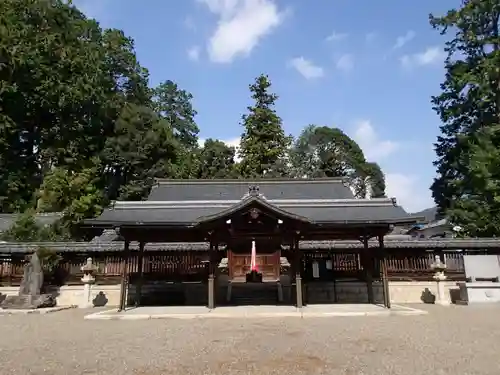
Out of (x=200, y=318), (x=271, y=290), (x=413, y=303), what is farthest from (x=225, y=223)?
(x=413, y=303)

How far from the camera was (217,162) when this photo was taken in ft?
161

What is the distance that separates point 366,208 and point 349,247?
2.22 meters

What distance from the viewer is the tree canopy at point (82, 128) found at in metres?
37.2

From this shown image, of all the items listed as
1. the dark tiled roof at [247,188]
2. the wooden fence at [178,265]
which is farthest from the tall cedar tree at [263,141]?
the wooden fence at [178,265]

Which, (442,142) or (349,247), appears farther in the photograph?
(442,142)

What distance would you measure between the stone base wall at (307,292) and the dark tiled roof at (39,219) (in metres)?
9.61

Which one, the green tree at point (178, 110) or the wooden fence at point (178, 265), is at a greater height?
the green tree at point (178, 110)

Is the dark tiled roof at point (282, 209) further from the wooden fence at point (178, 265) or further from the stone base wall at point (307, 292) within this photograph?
the stone base wall at point (307, 292)

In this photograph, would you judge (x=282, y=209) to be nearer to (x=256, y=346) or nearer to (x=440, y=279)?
(x=256, y=346)

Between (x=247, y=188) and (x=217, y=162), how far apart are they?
21.9m

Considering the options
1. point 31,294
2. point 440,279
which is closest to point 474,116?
point 440,279

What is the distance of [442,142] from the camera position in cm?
3806

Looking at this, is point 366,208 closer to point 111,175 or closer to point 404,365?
point 404,365

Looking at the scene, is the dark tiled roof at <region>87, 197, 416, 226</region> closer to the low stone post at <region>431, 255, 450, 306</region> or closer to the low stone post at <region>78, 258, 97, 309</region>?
the low stone post at <region>78, 258, 97, 309</region>
